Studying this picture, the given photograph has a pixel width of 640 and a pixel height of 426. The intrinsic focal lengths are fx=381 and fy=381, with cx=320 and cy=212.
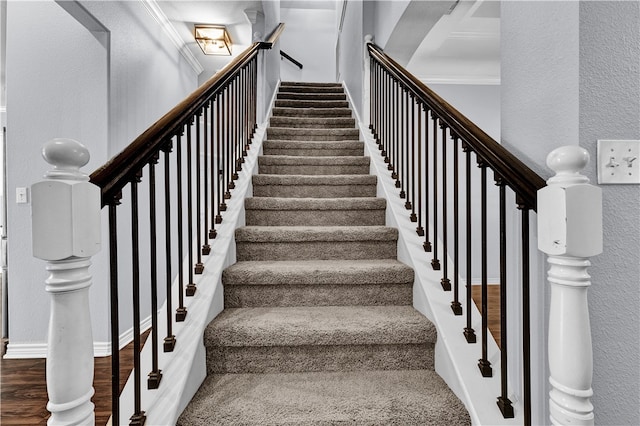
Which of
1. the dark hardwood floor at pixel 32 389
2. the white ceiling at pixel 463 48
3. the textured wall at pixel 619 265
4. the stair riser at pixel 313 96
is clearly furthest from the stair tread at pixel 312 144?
the textured wall at pixel 619 265

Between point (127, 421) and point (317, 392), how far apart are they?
57cm

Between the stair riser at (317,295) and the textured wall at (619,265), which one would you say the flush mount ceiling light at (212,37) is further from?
the textured wall at (619,265)

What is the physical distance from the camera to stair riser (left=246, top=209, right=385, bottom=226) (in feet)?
7.44

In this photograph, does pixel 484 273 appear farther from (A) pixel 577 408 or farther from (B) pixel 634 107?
(B) pixel 634 107

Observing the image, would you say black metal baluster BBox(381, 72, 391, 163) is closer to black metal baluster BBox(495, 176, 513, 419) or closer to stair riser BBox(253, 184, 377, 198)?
stair riser BBox(253, 184, 377, 198)

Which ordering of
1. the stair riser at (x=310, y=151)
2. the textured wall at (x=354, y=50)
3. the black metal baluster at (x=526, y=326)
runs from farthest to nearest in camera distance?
1. the textured wall at (x=354, y=50)
2. the stair riser at (x=310, y=151)
3. the black metal baluster at (x=526, y=326)

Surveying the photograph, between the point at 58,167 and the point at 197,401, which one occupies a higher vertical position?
the point at 58,167

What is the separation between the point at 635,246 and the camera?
1071mm

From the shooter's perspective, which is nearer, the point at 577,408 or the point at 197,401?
the point at 577,408

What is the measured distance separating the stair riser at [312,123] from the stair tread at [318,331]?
2775mm

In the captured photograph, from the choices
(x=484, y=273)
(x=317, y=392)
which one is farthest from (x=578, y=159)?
(x=317, y=392)

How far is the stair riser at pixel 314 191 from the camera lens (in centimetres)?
259

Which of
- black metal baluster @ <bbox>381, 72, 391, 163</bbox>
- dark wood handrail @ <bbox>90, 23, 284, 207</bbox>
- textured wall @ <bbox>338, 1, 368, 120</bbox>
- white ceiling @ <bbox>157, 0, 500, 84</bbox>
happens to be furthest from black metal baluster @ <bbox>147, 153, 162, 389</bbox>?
textured wall @ <bbox>338, 1, 368, 120</bbox>

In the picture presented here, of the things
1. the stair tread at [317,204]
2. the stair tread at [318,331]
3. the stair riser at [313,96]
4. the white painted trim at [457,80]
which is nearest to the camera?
the stair tread at [318,331]
